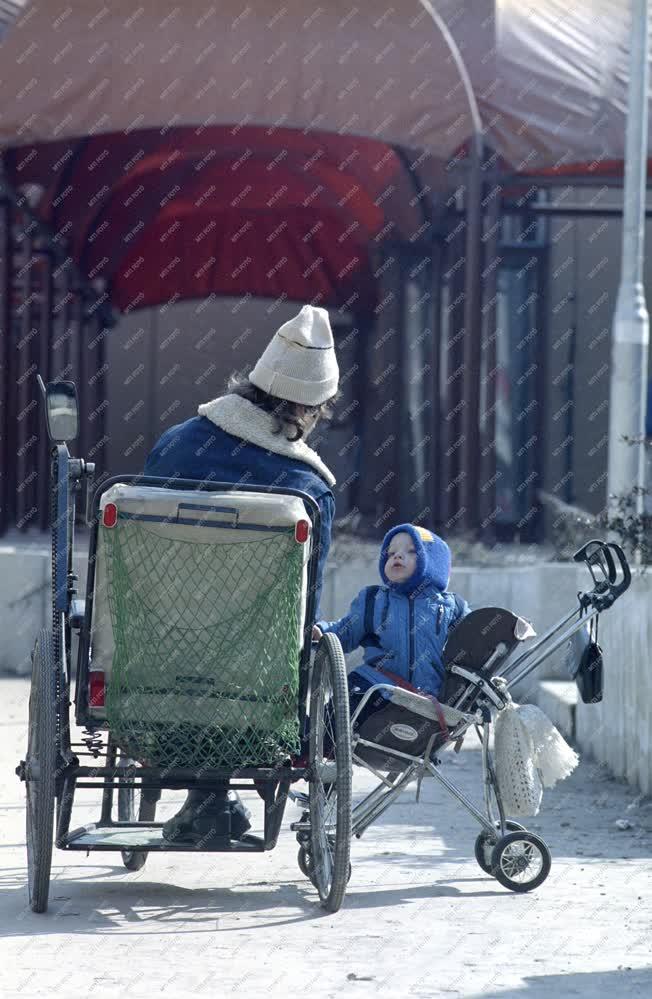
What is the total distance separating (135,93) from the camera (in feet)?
44.3

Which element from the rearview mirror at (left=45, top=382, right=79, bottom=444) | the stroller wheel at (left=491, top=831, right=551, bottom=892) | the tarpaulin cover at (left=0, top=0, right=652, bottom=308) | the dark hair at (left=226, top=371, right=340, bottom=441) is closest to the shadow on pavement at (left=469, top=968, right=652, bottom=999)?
the stroller wheel at (left=491, top=831, right=551, bottom=892)

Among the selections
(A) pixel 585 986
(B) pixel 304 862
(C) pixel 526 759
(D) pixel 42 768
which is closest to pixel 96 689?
(D) pixel 42 768

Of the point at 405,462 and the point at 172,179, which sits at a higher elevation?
the point at 172,179

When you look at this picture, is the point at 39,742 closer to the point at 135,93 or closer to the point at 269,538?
the point at 269,538

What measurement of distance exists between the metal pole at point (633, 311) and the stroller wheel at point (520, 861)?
7258 mm

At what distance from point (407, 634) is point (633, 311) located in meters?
7.93

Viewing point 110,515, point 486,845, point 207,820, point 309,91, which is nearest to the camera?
point 110,515

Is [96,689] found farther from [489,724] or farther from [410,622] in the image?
[489,724]

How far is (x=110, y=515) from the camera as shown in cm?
545

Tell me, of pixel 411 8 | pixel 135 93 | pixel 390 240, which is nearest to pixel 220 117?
pixel 135 93

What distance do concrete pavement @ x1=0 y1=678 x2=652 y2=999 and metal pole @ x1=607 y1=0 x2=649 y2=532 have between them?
6.05 m

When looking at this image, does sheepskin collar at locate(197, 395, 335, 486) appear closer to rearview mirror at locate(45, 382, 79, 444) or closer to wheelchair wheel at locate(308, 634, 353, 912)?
rearview mirror at locate(45, 382, 79, 444)

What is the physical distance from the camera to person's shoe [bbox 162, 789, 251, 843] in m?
5.79

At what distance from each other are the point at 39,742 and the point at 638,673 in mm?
3340
